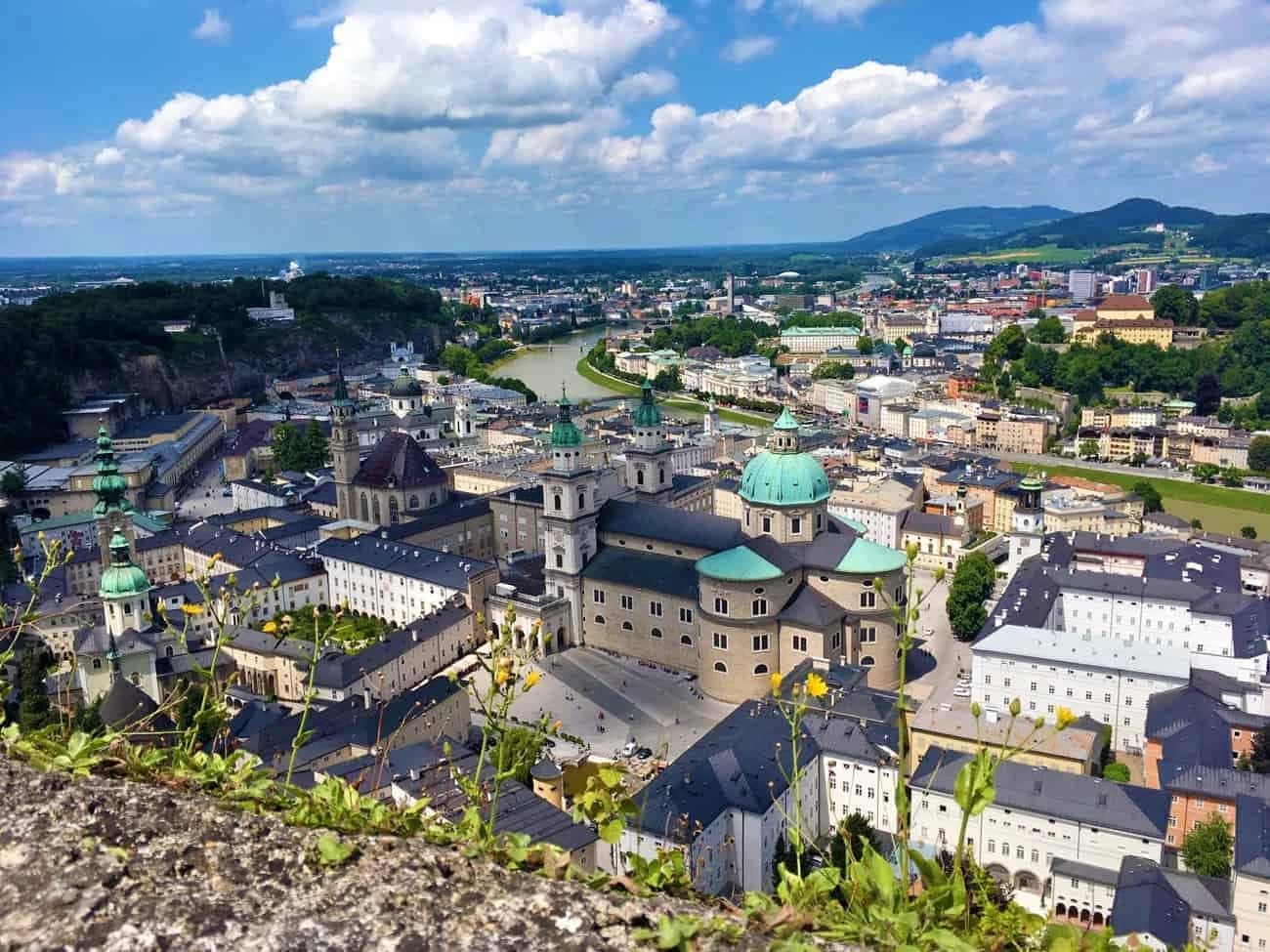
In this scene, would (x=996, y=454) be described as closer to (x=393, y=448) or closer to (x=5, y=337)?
(x=393, y=448)

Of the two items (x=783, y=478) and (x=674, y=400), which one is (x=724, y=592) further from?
(x=674, y=400)

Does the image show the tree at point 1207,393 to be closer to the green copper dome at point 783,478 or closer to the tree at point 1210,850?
the green copper dome at point 783,478

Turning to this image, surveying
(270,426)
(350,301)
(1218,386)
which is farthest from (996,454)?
(350,301)

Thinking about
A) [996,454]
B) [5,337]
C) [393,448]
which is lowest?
[996,454]

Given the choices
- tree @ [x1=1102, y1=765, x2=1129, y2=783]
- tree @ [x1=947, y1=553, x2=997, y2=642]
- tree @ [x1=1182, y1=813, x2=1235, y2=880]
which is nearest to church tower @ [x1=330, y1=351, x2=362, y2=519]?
tree @ [x1=947, y1=553, x2=997, y2=642]

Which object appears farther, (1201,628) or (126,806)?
(1201,628)

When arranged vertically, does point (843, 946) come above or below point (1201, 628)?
above

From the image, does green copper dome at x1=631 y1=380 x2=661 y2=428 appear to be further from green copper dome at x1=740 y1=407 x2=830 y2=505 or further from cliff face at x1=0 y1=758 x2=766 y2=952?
cliff face at x1=0 y1=758 x2=766 y2=952
